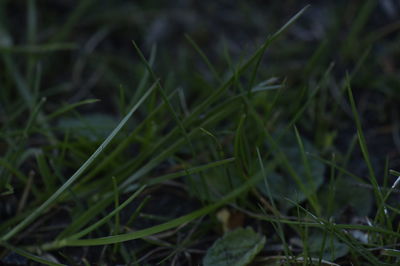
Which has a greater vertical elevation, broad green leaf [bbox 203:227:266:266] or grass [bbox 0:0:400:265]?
grass [bbox 0:0:400:265]

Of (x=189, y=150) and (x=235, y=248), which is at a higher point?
(x=189, y=150)

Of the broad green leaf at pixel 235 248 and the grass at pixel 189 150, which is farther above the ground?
the grass at pixel 189 150

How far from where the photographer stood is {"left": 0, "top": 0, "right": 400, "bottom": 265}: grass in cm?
106

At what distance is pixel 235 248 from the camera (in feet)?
3.69

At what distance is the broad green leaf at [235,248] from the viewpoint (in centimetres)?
109

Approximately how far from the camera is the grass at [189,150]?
41.7 inches

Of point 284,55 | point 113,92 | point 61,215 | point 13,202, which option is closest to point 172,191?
point 61,215

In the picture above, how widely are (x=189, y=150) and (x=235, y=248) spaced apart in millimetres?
325

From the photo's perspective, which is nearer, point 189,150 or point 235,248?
point 235,248

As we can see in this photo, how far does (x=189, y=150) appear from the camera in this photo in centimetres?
134

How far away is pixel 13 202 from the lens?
4.05 ft

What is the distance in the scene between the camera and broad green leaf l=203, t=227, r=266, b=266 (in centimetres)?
109

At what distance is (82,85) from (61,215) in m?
0.57

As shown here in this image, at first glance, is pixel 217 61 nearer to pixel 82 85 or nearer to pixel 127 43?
pixel 127 43
